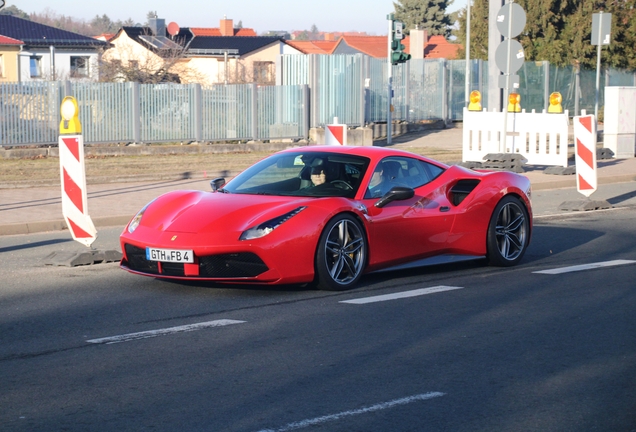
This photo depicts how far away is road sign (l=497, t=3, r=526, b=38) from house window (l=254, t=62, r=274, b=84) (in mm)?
43422

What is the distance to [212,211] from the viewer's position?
324 inches

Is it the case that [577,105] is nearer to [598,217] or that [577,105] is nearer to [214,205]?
[598,217]

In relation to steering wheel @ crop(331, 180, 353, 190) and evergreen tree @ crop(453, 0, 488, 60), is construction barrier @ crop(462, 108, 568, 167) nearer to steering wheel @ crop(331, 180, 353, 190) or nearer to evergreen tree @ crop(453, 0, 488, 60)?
steering wheel @ crop(331, 180, 353, 190)

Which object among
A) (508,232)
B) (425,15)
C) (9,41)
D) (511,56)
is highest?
(425,15)

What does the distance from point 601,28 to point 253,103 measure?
32.5 feet

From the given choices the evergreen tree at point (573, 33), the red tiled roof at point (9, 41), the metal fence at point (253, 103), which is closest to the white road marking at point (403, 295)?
the metal fence at point (253, 103)

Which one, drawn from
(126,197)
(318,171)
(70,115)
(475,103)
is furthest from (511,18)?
(70,115)

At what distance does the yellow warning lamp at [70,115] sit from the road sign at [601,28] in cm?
1850

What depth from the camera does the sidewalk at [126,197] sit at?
13547 millimetres

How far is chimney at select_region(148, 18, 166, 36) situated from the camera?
67438 millimetres

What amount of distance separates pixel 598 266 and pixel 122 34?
211 ft

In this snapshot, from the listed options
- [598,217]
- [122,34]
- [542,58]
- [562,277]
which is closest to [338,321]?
[562,277]

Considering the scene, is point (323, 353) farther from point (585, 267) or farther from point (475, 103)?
point (475, 103)

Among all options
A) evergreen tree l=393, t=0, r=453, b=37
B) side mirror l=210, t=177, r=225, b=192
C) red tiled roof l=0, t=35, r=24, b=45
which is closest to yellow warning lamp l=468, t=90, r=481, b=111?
side mirror l=210, t=177, r=225, b=192
